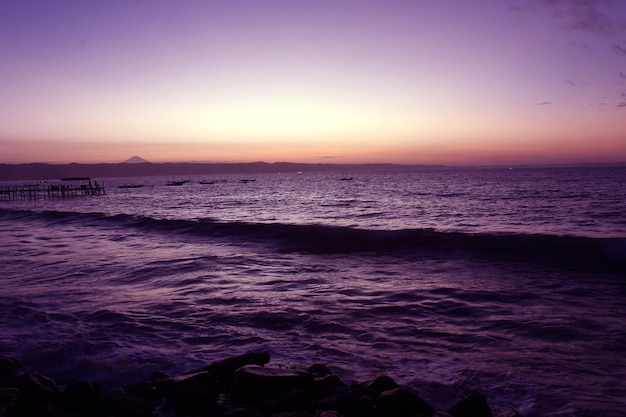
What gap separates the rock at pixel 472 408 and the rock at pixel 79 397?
4720 mm

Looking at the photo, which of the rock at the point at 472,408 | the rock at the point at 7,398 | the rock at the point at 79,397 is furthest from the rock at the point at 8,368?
the rock at the point at 472,408

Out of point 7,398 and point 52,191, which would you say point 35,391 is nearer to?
point 7,398

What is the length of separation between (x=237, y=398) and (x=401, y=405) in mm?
2254

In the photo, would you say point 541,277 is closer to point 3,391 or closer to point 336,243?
point 336,243

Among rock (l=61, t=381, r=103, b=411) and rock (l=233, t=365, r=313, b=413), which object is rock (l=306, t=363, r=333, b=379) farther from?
rock (l=61, t=381, r=103, b=411)

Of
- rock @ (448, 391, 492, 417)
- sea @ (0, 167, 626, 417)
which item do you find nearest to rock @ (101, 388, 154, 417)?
sea @ (0, 167, 626, 417)

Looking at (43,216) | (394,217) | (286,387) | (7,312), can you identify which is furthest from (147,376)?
(43,216)

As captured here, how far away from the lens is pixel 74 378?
24.8ft

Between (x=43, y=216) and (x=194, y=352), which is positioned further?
(x=43, y=216)

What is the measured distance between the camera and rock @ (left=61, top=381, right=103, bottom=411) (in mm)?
6023

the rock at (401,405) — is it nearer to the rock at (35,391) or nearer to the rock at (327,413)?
the rock at (327,413)

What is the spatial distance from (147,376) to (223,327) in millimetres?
2836

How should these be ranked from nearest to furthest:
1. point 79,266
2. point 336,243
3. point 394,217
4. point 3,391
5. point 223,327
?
point 3,391, point 223,327, point 79,266, point 336,243, point 394,217

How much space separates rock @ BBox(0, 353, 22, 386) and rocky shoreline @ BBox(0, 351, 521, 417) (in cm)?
27
